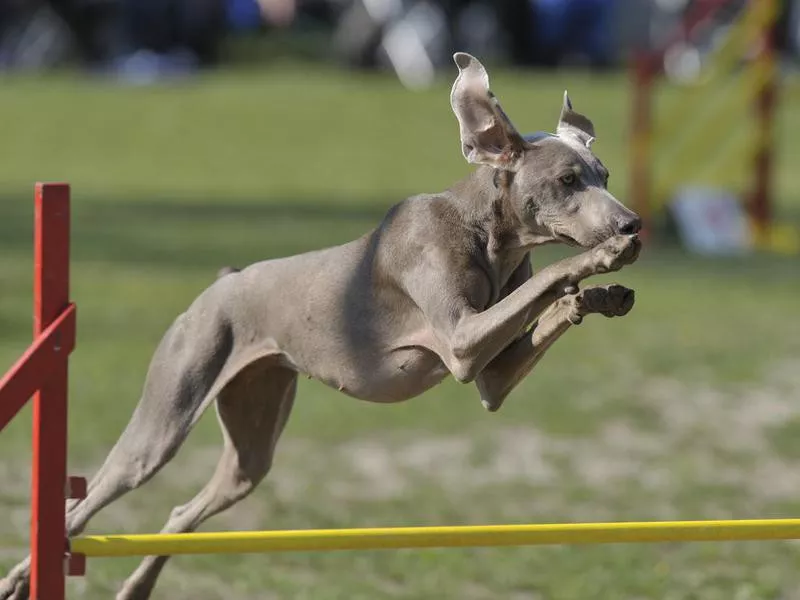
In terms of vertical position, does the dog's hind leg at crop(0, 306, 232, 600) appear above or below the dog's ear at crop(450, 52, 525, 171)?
below

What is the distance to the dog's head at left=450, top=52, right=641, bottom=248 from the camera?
17.0 ft

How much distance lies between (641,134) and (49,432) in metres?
13.8

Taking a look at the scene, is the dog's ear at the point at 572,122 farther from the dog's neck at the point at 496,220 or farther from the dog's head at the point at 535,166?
the dog's neck at the point at 496,220

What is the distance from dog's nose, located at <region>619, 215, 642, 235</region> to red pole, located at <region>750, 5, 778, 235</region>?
44.8 feet

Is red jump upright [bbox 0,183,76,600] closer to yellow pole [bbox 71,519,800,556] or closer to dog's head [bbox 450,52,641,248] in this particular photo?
yellow pole [bbox 71,519,800,556]

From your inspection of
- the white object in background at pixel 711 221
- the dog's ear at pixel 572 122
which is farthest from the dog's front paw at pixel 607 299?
the white object in background at pixel 711 221

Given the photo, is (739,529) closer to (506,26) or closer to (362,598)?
(362,598)

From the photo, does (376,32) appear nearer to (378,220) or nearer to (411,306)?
(378,220)

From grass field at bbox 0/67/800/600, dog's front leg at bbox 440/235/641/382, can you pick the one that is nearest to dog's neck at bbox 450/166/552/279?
dog's front leg at bbox 440/235/641/382

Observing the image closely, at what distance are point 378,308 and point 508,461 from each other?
4865 millimetres

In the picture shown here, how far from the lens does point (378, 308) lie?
566 centimetres

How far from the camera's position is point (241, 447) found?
248 inches

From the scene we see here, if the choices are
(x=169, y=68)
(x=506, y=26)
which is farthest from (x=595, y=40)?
(x=169, y=68)

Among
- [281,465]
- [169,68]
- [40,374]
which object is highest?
[40,374]
